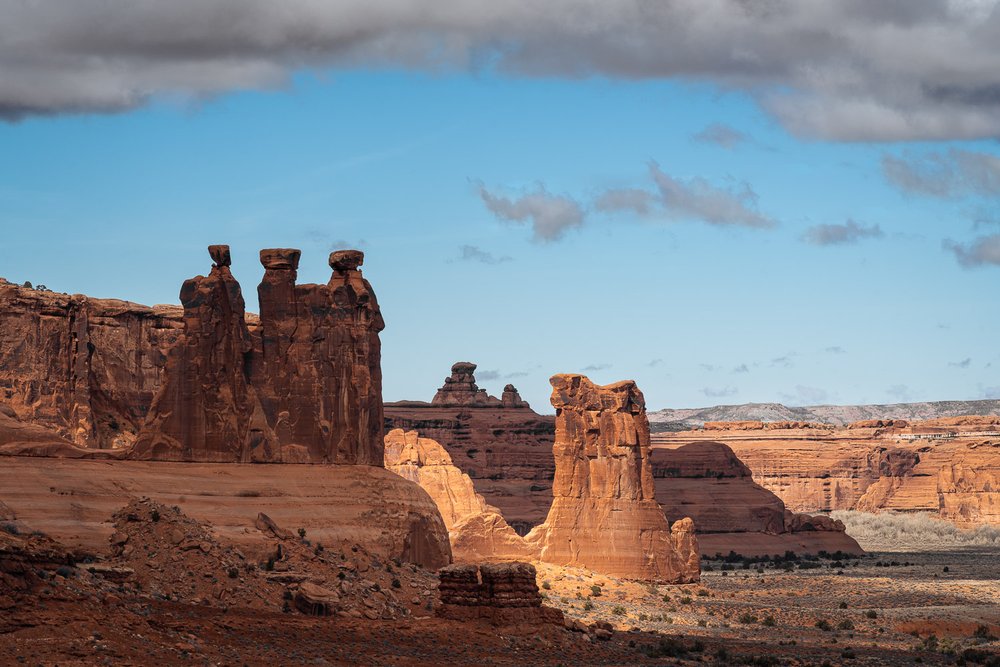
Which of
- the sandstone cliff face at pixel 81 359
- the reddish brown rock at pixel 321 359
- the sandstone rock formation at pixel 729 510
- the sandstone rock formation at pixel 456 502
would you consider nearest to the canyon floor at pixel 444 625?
the sandstone rock formation at pixel 456 502

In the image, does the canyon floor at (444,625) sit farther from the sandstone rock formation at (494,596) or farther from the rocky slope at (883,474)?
the rocky slope at (883,474)

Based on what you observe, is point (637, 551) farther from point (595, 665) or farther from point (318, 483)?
point (595, 665)

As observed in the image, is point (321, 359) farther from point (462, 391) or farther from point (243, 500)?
point (462, 391)

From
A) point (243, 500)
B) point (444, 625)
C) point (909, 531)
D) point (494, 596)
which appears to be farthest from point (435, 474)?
point (909, 531)

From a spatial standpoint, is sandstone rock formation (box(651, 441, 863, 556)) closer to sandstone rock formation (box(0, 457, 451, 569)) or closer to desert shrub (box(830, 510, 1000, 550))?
desert shrub (box(830, 510, 1000, 550))

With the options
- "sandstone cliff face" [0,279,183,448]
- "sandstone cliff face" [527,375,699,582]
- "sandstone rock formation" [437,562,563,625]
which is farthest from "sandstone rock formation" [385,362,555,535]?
"sandstone rock formation" [437,562,563,625]

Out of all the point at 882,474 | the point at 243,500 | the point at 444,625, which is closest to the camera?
the point at 444,625
